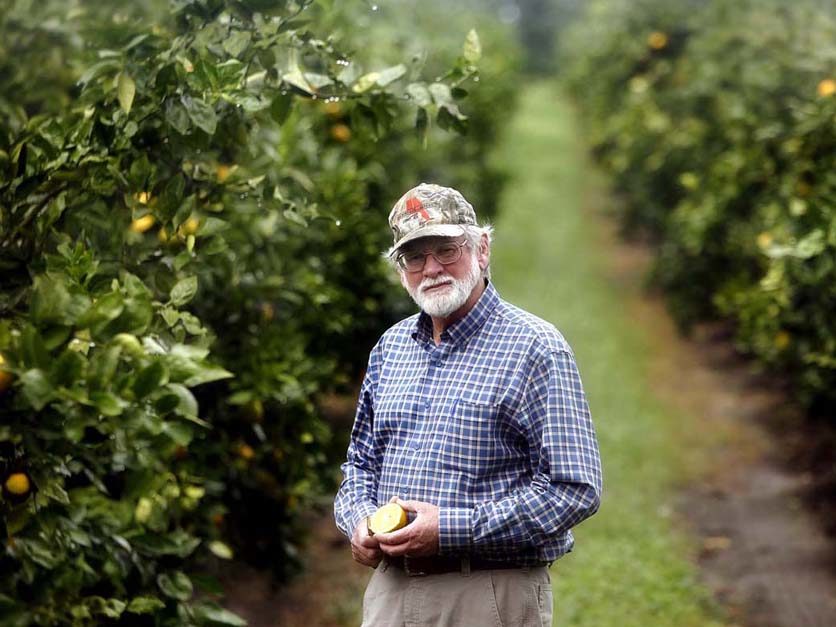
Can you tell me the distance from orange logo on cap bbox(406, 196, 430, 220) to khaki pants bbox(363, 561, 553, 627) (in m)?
0.88

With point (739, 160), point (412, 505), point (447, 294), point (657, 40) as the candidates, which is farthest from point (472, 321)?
point (657, 40)

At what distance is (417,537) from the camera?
2.59 metres

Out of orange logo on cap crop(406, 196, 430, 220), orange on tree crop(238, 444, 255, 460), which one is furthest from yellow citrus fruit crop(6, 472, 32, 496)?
orange on tree crop(238, 444, 255, 460)

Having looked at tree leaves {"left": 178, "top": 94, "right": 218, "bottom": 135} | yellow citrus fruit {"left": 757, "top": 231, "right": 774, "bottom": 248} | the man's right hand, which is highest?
yellow citrus fruit {"left": 757, "top": 231, "right": 774, "bottom": 248}

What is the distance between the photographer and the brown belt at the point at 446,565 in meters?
2.71

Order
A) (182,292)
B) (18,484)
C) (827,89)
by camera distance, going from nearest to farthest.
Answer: (18,484) → (182,292) → (827,89)

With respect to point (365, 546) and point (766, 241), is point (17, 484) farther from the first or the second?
point (766, 241)

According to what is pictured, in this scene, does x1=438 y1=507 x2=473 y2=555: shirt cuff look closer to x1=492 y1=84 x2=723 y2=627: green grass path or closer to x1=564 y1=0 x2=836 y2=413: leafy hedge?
x1=564 y1=0 x2=836 y2=413: leafy hedge

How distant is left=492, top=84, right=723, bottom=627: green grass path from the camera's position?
235 inches

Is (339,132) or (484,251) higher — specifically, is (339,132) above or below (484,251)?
above

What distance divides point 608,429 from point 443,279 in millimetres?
6187

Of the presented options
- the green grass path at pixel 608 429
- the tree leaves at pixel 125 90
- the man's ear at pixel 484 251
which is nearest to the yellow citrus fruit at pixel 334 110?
the green grass path at pixel 608 429

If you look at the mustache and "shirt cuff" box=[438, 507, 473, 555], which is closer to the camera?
"shirt cuff" box=[438, 507, 473, 555]

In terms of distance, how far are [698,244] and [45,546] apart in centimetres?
779
